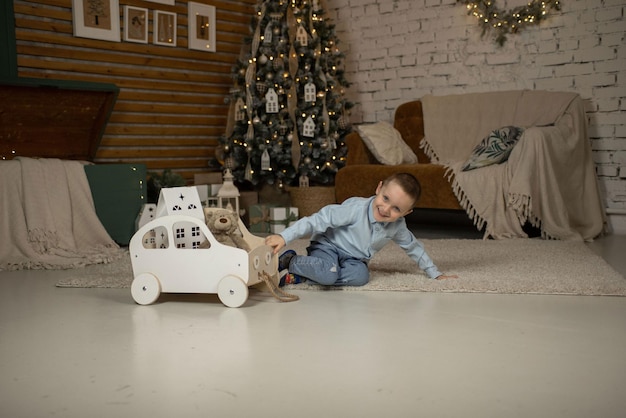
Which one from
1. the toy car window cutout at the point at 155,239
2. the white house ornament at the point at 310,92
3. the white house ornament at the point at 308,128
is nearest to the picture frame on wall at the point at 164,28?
the white house ornament at the point at 310,92

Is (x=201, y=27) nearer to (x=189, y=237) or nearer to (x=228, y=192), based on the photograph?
(x=228, y=192)

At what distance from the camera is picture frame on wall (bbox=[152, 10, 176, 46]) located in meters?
5.87

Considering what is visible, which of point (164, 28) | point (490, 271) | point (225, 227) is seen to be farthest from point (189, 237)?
point (164, 28)

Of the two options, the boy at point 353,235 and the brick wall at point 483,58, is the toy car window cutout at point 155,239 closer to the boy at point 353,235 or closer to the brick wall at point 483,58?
the boy at point 353,235

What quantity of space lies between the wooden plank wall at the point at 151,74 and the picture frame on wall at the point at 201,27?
6 centimetres

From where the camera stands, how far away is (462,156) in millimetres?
5535

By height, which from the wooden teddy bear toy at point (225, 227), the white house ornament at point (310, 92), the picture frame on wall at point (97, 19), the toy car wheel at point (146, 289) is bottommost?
the toy car wheel at point (146, 289)

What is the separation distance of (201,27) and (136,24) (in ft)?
2.33

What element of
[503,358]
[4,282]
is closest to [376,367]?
[503,358]

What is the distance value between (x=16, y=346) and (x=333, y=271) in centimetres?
137

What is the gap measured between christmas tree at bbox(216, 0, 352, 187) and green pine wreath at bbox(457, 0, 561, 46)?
49.6 inches

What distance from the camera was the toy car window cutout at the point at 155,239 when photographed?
10.0ft

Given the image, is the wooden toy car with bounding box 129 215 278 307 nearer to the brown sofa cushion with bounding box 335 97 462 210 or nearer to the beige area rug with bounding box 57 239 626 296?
the beige area rug with bounding box 57 239 626 296

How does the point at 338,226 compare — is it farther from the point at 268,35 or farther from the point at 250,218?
the point at 268,35
